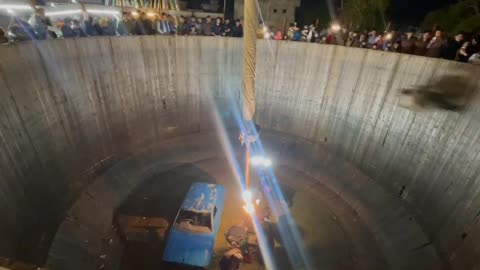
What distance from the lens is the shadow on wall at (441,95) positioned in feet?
36.3

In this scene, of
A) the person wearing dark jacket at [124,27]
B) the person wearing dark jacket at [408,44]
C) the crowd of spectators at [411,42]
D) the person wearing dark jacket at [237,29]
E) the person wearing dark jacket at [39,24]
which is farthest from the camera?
the person wearing dark jacket at [237,29]

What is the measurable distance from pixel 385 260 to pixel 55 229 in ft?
44.5

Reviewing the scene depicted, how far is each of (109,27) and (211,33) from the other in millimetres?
6353

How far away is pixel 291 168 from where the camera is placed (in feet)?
54.5

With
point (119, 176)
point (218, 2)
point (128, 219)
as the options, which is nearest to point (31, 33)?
point (119, 176)

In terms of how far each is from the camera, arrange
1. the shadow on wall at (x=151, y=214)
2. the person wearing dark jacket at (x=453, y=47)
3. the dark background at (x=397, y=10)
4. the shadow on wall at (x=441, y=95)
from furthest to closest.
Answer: the dark background at (x=397, y=10) → the person wearing dark jacket at (x=453, y=47) → the shadow on wall at (x=441, y=95) → the shadow on wall at (x=151, y=214)

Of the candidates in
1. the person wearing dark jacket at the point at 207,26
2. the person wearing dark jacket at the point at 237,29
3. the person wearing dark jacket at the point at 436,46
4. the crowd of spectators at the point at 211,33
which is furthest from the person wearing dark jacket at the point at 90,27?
the person wearing dark jacket at the point at 436,46

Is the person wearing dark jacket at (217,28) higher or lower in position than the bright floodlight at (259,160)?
higher

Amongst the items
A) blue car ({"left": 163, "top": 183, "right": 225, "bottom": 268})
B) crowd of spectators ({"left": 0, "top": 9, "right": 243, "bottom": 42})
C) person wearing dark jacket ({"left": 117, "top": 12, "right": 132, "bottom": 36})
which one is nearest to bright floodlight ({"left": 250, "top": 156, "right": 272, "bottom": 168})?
blue car ({"left": 163, "top": 183, "right": 225, "bottom": 268})

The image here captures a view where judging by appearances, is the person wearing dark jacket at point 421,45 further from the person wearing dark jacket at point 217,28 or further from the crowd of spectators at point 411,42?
the person wearing dark jacket at point 217,28

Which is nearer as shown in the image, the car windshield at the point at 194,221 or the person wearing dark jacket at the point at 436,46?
the car windshield at the point at 194,221

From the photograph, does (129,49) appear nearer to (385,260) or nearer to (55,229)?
(55,229)

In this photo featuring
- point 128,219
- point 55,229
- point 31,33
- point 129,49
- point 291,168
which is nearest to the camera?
point 55,229

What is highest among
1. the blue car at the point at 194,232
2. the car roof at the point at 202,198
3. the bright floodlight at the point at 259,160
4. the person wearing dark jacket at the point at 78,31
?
the person wearing dark jacket at the point at 78,31
